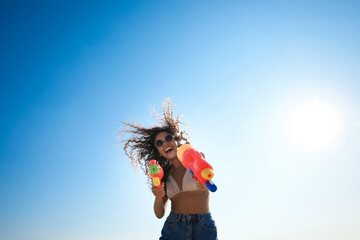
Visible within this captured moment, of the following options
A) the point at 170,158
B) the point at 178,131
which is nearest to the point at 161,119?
the point at 178,131

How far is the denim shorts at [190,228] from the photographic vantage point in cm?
359

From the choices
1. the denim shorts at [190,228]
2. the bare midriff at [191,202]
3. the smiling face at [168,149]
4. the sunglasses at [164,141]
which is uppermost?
the sunglasses at [164,141]

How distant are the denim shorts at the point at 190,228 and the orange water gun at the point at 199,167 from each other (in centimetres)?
93

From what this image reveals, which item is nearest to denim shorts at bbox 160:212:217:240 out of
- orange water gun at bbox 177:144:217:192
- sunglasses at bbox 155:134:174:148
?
orange water gun at bbox 177:144:217:192

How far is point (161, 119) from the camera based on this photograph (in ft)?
18.6

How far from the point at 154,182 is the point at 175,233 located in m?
0.93

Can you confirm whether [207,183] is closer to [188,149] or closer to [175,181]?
[188,149]

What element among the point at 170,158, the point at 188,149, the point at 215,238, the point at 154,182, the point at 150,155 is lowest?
the point at 215,238

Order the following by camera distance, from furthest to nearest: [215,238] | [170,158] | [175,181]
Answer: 1. [170,158]
2. [175,181]
3. [215,238]

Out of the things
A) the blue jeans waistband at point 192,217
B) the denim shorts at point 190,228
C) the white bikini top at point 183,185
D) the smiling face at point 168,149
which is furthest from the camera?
the smiling face at point 168,149

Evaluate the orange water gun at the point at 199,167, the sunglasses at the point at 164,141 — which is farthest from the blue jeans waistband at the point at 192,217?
the sunglasses at the point at 164,141

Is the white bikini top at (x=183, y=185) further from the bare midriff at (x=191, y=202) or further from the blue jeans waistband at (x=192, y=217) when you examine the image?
the blue jeans waistband at (x=192, y=217)

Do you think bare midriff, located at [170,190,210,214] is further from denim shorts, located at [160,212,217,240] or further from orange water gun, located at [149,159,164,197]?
orange water gun, located at [149,159,164,197]

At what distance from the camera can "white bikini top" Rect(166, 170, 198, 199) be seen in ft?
13.1
